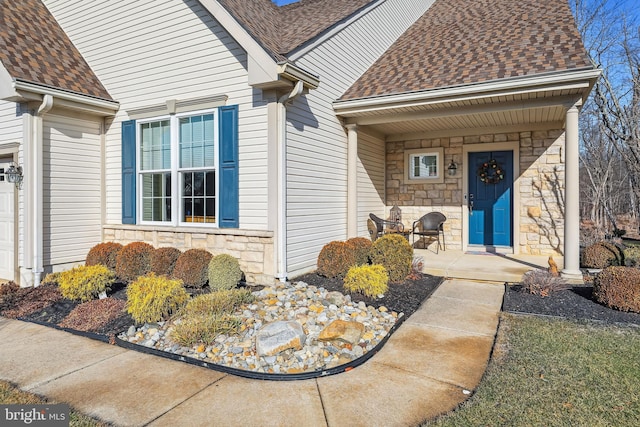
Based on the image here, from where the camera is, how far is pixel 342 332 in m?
3.80

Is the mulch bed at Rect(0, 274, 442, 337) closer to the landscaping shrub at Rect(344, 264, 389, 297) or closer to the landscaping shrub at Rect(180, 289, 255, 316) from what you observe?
the landscaping shrub at Rect(344, 264, 389, 297)

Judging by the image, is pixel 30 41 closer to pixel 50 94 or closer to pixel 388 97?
pixel 50 94

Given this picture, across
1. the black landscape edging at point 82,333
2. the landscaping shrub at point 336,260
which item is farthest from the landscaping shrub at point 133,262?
the landscaping shrub at point 336,260

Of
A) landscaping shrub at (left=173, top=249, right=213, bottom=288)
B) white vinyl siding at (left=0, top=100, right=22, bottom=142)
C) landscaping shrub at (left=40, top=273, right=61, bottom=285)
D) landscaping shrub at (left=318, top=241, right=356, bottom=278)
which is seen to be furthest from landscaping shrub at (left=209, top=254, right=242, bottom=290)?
white vinyl siding at (left=0, top=100, right=22, bottom=142)

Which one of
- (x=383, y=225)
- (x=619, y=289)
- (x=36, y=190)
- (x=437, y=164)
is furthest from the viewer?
(x=437, y=164)

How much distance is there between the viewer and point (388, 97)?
6.74 meters

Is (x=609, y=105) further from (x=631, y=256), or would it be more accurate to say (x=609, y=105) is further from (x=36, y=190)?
(x=36, y=190)

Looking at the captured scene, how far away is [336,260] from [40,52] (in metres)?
6.19

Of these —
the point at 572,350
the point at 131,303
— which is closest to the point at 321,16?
the point at 131,303

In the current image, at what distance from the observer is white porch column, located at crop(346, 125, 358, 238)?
7.55 m

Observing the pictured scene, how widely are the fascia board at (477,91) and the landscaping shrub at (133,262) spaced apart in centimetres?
415

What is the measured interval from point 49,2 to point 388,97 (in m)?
7.09

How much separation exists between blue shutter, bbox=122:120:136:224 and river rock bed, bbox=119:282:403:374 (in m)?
3.27

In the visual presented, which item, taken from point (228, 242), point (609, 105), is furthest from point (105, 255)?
point (609, 105)
